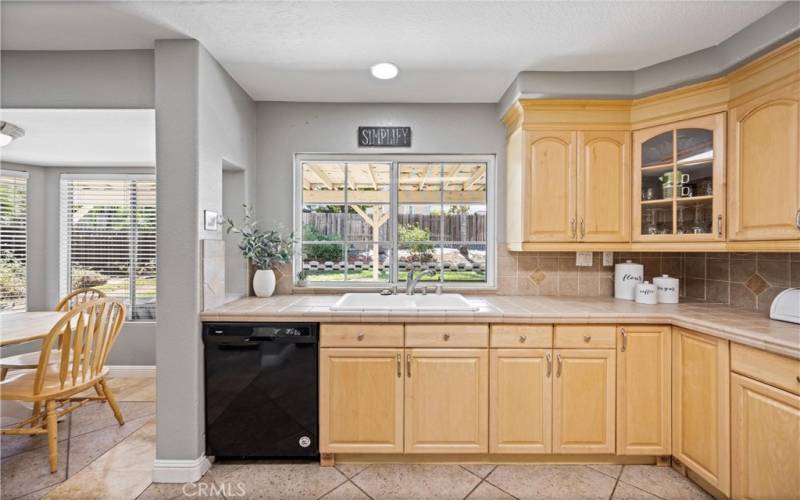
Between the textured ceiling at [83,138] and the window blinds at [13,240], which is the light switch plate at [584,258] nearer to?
the textured ceiling at [83,138]

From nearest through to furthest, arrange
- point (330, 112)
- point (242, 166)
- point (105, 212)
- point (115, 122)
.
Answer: point (115, 122)
point (242, 166)
point (330, 112)
point (105, 212)

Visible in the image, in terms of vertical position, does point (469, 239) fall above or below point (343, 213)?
below

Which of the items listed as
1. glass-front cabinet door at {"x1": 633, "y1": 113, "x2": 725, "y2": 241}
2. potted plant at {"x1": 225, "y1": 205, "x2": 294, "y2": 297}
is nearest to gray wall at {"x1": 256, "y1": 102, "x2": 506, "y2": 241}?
potted plant at {"x1": 225, "y1": 205, "x2": 294, "y2": 297}

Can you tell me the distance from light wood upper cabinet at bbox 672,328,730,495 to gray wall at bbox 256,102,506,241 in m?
1.35

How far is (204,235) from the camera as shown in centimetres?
204

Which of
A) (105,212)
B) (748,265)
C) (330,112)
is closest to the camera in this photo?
(748,265)

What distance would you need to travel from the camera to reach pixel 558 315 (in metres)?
2.01

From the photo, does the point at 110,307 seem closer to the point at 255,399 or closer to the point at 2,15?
the point at 255,399

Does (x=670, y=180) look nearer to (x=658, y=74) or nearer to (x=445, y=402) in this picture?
(x=658, y=74)

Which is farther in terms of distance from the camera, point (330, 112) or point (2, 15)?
point (330, 112)

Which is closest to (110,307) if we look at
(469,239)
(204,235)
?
(204,235)

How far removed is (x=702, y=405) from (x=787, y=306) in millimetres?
667

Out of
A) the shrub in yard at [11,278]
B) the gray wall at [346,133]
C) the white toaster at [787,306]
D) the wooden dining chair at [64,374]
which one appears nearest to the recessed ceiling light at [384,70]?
the gray wall at [346,133]

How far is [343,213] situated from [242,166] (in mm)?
811
